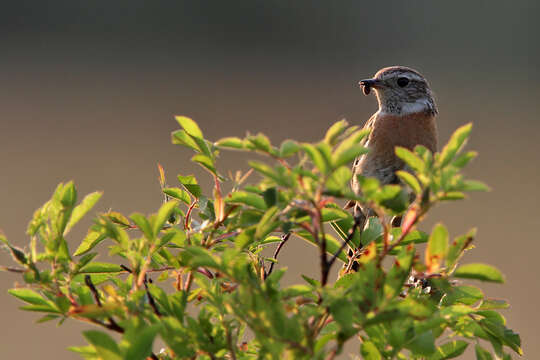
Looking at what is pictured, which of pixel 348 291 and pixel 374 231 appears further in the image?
pixel 374 231

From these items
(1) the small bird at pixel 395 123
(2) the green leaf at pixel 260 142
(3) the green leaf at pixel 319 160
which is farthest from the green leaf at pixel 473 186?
(1) the small bird at pixel 395 123

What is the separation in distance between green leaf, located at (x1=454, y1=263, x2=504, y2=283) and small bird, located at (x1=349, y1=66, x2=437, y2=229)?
2.22 m

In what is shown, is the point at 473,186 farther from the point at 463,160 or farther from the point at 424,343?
the point at 424,343

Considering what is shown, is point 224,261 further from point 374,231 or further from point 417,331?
point 374,231

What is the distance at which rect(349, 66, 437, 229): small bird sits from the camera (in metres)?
3.71

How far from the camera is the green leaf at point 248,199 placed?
1.38 metres

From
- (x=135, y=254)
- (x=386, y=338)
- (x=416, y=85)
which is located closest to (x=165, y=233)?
(x=135, y=254)

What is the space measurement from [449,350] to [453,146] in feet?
1.71

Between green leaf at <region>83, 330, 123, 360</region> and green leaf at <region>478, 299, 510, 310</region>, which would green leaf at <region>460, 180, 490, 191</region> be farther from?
green leaf at <region>83, 330, 123, 360</region>

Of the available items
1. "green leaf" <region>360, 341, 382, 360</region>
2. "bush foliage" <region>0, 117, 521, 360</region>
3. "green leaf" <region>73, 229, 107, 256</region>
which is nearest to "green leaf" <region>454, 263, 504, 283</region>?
"bush foliage" <region>0, 117, 521, 360</region>

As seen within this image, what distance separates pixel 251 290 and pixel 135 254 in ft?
0.83

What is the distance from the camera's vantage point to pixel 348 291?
129 centimetres

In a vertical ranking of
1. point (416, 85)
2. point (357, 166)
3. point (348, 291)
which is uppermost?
point (416, 85)

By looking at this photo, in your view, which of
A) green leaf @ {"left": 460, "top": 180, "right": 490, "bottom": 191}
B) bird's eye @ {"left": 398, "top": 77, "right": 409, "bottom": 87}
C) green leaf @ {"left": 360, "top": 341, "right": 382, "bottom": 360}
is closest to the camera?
green leaf @ {"left": 460, "top": 180, "right": 490, "bottom": 191}
